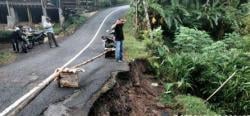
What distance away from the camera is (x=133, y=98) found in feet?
30.8

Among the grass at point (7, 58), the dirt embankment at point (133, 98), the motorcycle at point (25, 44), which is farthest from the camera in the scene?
the motorcycle at point (25, 44)

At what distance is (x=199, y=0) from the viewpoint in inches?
838

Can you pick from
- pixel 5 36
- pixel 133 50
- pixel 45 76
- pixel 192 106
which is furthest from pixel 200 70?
pixel 5 36

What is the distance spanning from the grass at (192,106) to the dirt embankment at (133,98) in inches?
20.2

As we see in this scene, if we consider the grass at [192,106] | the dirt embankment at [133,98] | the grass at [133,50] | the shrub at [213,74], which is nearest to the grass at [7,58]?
the grass at [133,50]

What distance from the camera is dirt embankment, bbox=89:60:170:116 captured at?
8055mm

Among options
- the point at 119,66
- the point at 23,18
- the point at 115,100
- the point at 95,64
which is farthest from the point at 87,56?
the point at 23,18

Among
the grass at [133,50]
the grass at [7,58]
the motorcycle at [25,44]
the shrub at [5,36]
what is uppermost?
the grass at [133,50]

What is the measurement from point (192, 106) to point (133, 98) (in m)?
1.80

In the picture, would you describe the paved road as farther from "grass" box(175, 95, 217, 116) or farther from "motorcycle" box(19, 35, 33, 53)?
"grass" box(175, 95, 217, 116)

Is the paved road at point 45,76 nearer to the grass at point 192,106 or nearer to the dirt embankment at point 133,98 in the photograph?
the dirt embankment at point 133,98

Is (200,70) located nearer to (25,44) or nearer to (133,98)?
(133,98)

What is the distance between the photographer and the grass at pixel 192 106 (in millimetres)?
8711

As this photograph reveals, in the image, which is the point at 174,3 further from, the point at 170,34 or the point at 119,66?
the point at 119,66
